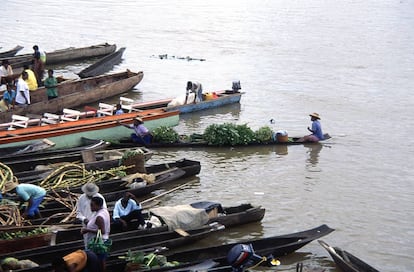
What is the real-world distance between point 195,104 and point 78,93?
365 cm

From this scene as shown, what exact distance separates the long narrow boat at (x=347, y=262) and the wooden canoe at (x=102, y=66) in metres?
15.3

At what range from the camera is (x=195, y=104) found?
2027 cm

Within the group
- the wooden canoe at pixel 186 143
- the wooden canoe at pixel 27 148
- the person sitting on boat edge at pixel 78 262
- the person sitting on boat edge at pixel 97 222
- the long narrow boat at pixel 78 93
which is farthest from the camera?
the long narrow boat at pixel 78 93

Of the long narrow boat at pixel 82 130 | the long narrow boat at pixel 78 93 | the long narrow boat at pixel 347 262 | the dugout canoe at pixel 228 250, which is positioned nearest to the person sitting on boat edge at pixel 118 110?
the long narrow boat at pixel 82 130

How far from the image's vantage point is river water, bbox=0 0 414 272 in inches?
537

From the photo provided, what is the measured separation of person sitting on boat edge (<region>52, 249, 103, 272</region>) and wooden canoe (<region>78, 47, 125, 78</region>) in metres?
16.5

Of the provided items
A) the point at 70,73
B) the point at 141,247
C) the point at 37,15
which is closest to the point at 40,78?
the point at 70,73

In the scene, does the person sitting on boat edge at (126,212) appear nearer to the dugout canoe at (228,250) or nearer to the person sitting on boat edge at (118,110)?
the dugout canoe at (228,250)

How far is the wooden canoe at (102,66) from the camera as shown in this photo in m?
24.2

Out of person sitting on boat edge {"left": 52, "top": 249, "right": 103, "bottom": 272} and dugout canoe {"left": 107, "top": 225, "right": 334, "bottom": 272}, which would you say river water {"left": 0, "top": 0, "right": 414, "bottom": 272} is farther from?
person sitting on boat edge {"left": 52, "top": 249, "right": 103, "bottom": 272}

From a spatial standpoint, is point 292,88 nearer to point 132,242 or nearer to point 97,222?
point 132,242

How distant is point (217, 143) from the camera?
17.2 m

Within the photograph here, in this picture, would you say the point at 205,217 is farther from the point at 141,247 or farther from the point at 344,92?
the point at 344,92

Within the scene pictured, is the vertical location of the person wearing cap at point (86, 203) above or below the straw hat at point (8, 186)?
above
